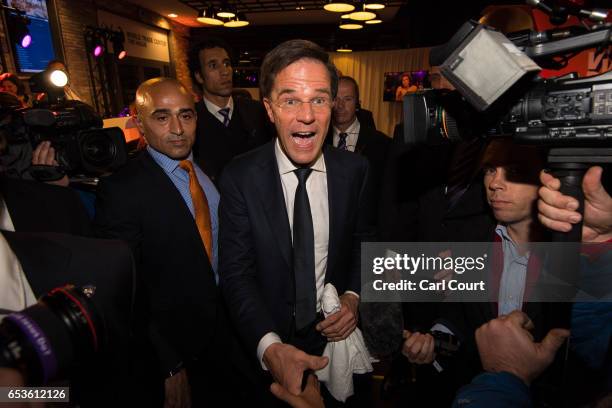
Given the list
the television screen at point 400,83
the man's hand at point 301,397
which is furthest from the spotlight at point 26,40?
the television screen at point 400,83

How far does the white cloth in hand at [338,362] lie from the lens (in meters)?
1.41

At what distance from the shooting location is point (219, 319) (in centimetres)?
194

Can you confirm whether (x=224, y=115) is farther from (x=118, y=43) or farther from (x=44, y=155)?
(x=118, y=43)

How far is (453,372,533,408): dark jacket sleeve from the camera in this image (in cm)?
94

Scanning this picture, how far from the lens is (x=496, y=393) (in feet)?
3.13

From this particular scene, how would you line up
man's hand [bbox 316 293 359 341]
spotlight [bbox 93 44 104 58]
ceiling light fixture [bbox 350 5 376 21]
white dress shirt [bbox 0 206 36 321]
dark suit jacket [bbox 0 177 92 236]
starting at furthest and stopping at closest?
spotlight [bbox 93 44 104 58]
ceiling light fixture [bbox 350 5 376 21]
man's hand [bbox 316 293 359 341]
dark suit jacket [bbox 0 177 92 236]
white dress shirt [bbox 0 206 36 321]

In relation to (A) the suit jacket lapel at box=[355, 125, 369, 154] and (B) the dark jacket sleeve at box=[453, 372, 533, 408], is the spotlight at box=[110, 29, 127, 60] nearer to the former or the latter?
(A) the suit jacket lapel at box=[355, 125, 369, 154]

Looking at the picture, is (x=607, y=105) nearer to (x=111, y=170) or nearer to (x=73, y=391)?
(x=73, y=391)

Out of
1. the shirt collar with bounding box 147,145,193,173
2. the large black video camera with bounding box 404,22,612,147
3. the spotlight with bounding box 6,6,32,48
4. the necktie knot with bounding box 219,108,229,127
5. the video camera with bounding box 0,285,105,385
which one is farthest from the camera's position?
the spotlight with bounding box 6,6,32,48

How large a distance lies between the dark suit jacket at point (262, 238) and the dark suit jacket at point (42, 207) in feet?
1.80

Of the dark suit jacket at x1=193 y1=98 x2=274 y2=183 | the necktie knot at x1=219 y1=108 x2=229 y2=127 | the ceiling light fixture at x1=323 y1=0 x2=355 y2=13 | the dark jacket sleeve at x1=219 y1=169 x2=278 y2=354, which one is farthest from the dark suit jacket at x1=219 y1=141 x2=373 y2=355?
the ceiling light fixture at x1=323 y1=0 x2=355 y2=13

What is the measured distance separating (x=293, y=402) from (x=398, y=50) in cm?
1168

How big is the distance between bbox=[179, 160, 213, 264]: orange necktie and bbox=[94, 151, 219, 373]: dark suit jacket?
0.05 metres

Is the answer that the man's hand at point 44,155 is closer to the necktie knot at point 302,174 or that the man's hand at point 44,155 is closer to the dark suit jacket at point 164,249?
the dark suit jacket at point 164,249
